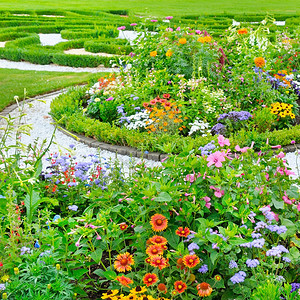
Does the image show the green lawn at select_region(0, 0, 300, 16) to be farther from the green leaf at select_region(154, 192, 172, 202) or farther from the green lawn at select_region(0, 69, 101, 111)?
the green leaf at select_region(154, 192, 172, 202)

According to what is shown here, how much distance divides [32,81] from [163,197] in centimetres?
816

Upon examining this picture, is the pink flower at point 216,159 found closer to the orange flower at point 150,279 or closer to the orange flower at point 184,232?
the orange flower at point 184,232

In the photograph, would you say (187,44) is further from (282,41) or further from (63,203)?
(63,203)

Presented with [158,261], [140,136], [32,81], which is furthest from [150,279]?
[32,81]

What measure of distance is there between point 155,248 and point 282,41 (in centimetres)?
736

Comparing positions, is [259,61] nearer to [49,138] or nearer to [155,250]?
[49,138]

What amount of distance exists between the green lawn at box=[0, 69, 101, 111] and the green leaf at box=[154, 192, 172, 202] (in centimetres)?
603

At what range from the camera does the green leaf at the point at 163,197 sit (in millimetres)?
2440

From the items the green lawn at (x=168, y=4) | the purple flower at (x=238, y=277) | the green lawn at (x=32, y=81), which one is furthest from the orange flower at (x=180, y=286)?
the green lawn at (x=168, y=4)

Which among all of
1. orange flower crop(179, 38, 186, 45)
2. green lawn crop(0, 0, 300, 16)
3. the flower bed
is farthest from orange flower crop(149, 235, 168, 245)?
green lawn crop(0, 0, 300, 16)

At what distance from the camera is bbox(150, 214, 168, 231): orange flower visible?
2.49m

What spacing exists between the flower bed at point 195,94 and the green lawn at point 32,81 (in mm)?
1555

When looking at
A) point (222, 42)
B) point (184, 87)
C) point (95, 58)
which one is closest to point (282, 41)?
point (222, 42)

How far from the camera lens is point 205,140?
554 cm
